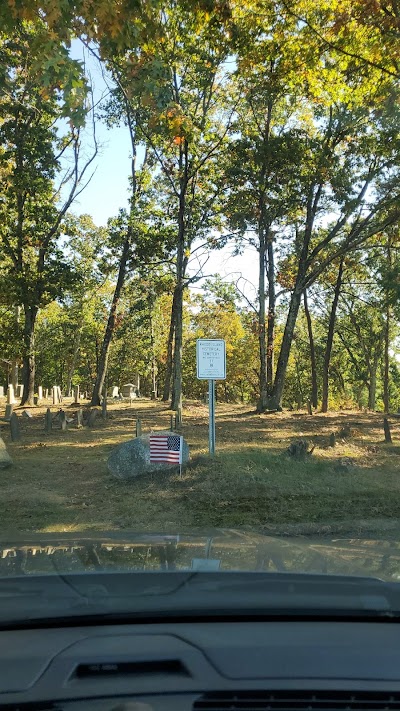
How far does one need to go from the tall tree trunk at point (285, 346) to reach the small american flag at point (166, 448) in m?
15.3

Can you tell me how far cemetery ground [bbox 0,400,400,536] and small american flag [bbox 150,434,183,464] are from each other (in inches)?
14.1

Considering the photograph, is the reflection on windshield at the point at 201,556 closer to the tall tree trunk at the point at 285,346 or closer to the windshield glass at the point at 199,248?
the windshield glass at the point at 199,248

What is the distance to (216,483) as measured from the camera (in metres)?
10.3

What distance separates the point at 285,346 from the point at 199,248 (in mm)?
5960

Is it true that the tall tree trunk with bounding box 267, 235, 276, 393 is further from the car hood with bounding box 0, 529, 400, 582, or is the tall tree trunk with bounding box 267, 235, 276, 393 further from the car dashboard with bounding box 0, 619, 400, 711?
the car dashboard with bounding box 0, 619, 400, 711

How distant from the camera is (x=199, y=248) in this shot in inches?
890

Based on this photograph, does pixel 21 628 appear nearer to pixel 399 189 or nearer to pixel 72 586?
pixel 72 586

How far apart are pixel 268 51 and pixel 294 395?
51571 mm

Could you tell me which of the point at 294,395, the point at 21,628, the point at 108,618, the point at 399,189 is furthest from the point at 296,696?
the point at 294,395

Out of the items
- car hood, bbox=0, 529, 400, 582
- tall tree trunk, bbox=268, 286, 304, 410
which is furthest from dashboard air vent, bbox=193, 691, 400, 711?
tall tree trunk, bbox=268, 286, 304, 410

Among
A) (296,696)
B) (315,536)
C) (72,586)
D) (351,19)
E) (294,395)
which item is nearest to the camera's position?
(296,696)

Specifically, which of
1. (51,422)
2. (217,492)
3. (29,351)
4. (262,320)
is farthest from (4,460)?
(29,351)

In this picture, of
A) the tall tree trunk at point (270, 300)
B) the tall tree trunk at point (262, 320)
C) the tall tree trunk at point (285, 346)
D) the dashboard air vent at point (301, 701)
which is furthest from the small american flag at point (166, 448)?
the tall tree trunk at point (270, 300)

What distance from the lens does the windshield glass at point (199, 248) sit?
6.87 meters
